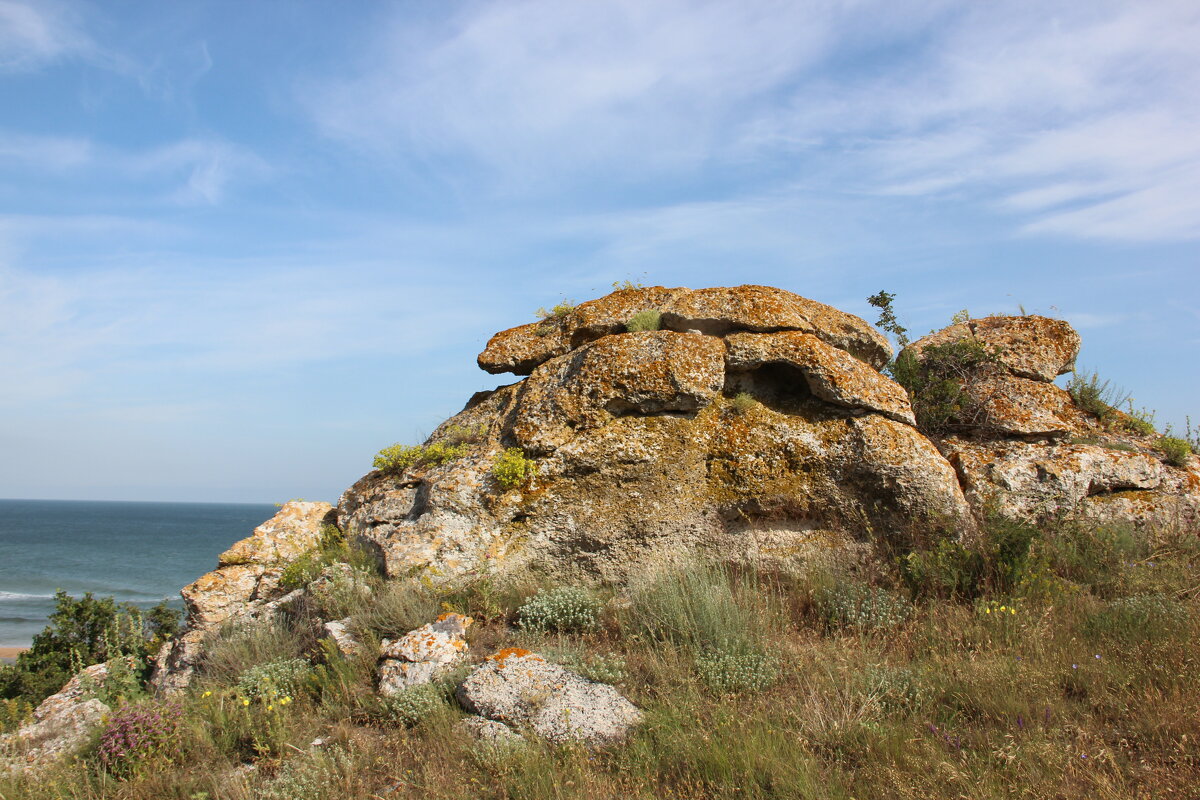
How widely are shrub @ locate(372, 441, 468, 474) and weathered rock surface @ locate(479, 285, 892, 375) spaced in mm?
1456

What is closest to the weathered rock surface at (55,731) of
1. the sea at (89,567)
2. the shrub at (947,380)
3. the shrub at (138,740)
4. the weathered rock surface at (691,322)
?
the shrub at (138,740)

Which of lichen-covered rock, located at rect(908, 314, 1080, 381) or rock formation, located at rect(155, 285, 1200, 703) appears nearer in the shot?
rock formation, located at rect(155, 285, 1200, 703)

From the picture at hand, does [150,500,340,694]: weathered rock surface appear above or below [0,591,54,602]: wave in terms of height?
above

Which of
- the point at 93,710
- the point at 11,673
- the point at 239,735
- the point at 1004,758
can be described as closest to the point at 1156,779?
the point at 1004,758

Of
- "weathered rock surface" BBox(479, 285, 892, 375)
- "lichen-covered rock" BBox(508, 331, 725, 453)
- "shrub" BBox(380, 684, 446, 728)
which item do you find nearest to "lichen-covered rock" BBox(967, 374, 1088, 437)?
"weathered rock surface" BBox(479, 285, 892, 375)

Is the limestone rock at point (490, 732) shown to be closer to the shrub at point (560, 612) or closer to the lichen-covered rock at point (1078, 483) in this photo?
the shrub at point (560, 612)

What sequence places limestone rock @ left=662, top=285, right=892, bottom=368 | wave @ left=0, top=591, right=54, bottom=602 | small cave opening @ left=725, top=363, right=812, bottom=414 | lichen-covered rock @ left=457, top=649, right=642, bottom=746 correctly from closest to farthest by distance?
lichen-covered rock @ left=457, top=649, right=642, bottom=746 → small cave opening @ left=725, top=363, right=812, bottom=414 → limestone rock @ left=662, top=285, right=892, bottom=368 → wave @ left=0, top=591, right=54, bottom=602

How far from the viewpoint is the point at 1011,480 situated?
812 cm

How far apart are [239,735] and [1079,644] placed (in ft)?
21.9

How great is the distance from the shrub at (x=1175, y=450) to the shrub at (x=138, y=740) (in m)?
11.1

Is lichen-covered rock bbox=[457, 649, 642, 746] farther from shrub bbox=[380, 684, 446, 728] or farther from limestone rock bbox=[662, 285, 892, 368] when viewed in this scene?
limestone rock bbox=[662, 285, 892, 368]

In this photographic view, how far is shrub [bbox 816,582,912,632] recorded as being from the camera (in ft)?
20.9

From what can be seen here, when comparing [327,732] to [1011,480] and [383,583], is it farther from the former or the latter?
[1011,480]

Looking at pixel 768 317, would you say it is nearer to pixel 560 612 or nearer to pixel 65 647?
pixel 560 612
